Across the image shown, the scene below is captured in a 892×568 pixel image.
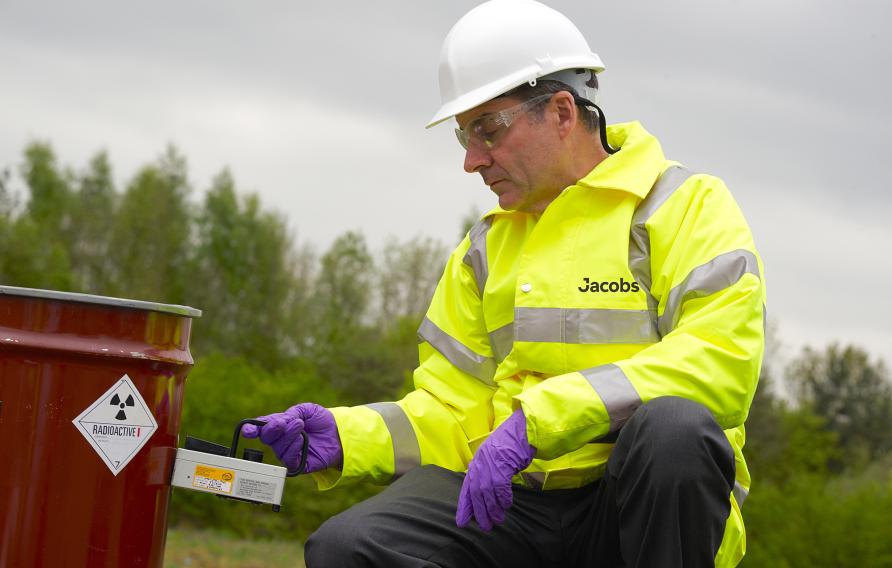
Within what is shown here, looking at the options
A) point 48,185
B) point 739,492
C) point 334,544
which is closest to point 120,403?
point 334,544

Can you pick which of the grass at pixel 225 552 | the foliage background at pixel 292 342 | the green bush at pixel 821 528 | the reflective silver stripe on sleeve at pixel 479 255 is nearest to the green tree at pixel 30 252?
the foliage background at pixel 292 342

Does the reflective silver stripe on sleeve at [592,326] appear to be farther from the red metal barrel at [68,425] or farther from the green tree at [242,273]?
the green tree at [242,273]

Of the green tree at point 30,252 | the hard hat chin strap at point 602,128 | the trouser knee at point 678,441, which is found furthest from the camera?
the green tree at point 30,252

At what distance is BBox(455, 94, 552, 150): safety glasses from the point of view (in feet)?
10.4

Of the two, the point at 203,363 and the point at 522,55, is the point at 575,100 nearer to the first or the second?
the point at 522,55

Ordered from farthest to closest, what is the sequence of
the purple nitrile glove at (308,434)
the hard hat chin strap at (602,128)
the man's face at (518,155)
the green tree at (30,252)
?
the green tree at (30,252) → the hard hat chin strap at (602,128) → the man's face at (518,155) → the purple nitrile glove at (308,434)

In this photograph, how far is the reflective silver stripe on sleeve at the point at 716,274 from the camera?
8.82ft

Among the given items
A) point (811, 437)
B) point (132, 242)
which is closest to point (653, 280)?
point (811, 437)

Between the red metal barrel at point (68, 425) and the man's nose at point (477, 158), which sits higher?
the man's nose at point (477, 158)

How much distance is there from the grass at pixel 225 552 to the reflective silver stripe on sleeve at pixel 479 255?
15.3 feet

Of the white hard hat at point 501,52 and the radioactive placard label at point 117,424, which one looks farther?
Answer: the white hard hat at point 501,52

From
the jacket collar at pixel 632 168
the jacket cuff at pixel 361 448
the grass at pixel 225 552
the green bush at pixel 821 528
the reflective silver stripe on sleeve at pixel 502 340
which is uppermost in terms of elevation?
the jacket collar at pixel 632 168

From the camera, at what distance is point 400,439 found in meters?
3.11

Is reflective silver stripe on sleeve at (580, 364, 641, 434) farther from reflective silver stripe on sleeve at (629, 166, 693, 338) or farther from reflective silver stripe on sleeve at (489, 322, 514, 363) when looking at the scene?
reflective silver stripe on sleeve at (489, 322, 514, 363)
